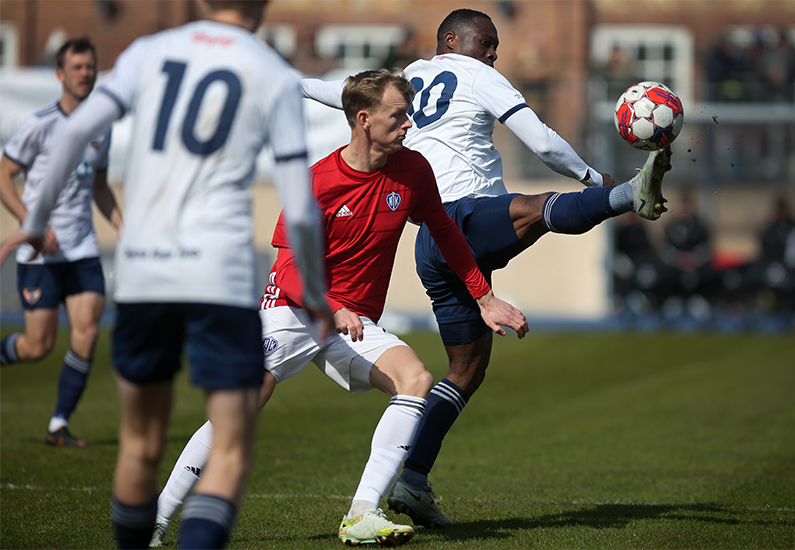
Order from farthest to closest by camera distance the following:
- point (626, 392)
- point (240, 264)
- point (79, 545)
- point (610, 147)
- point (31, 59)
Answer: point (31, 59) < point (610, 147) < point (626, 392) < point (79, 545) < point (240, 264)

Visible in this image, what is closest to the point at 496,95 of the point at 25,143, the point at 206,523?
the point at 206,523

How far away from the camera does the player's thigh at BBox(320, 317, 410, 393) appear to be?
440 cm

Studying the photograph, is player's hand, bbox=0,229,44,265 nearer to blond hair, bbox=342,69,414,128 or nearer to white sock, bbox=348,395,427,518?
blond hair, bbox=342,69,414,128

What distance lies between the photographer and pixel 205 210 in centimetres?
303

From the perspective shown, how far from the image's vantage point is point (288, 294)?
433 centimetres

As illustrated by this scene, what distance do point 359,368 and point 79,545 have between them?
149 centimetres

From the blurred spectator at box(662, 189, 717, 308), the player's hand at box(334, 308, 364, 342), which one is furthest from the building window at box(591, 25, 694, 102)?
the player's hand at box(334, 308, 364, 342)

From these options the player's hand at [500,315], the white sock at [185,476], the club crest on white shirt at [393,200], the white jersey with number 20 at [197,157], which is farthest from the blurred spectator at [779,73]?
the white jersey with number 20 at [197,157]

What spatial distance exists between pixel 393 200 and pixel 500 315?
73 cm

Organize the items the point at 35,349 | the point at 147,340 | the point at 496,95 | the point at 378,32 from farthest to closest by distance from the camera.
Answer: the point at 378,32, the point at 35,349, the point at 496,95, the point at 147,340

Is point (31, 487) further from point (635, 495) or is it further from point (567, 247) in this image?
point (567, 247)

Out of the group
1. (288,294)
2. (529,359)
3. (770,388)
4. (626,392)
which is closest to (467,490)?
(288,294)

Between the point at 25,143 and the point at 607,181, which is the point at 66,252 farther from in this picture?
the point at 607,181

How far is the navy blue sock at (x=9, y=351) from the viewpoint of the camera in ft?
23.3
